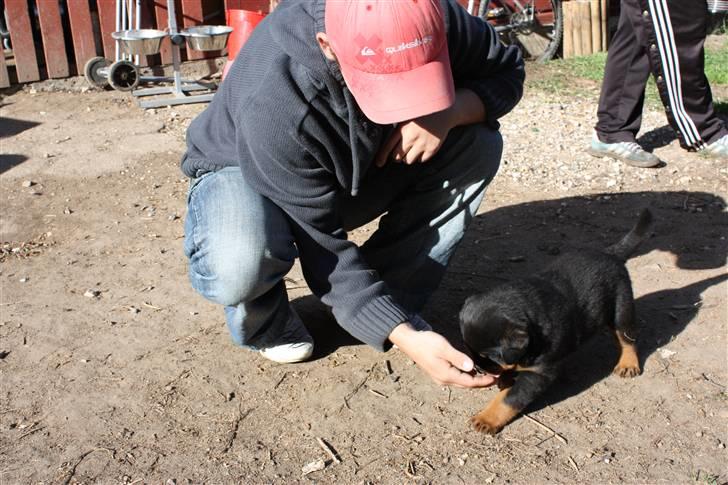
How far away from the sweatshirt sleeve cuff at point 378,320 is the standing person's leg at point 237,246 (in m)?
0.35

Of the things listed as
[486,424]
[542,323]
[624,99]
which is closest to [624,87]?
[624,99]

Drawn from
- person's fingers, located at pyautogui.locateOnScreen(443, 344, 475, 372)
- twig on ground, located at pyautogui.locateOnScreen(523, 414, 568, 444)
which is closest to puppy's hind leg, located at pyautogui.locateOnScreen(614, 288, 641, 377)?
twig on ground, located at pyautogui.locateOnScreen(523, 414, 568, 444)

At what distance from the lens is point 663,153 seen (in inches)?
209

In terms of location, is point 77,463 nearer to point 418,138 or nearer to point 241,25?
point 418,138

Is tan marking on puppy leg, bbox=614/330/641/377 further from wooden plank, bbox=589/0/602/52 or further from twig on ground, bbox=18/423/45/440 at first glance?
wooden plank, bbox=589/0/602/52

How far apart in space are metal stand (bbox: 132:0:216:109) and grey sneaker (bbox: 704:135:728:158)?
4.03m

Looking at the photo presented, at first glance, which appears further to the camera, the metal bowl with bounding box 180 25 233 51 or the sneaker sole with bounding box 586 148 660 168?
the metal bowl with bounding box 180 25 233 51

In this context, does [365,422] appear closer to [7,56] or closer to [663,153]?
[663,153]

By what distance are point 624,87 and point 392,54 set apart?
11.8 ft

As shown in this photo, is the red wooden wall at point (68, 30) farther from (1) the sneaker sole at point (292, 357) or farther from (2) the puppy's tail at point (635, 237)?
(2) the puppy's tail at point (635, 237)

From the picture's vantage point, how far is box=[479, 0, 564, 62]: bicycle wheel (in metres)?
8.91

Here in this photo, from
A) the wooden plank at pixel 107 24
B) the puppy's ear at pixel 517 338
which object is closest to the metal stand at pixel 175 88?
the wooden plank at pixel 107 24

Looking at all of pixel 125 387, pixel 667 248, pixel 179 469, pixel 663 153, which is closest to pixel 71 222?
pixel 125 387

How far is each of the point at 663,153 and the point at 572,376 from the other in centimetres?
269
